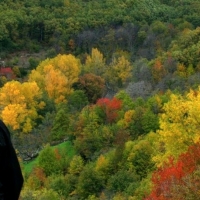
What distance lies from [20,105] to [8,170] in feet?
146

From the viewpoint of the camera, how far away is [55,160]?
36.7m

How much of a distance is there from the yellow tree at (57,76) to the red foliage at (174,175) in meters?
36.4

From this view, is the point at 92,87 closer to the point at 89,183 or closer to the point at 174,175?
the point at 89,183

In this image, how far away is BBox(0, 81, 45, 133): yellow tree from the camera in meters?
45.9

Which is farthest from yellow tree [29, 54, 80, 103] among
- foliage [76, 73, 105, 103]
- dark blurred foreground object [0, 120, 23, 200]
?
dark blurred foreground object [0, 120, 23, 200]

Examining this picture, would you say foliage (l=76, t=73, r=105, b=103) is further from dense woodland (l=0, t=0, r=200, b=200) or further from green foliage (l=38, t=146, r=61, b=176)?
green foliage (l=38, t=146, r=61, b=176)

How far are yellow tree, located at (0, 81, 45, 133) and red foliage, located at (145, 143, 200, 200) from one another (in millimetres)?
27864

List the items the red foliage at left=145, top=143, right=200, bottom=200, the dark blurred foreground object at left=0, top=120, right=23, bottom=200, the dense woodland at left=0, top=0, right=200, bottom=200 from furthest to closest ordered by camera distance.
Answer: the dense woodland at left=0, top=0, right=200, bottom=200, the red foliage at left=145, top=143, right=200, bottom=200, the dark blurred foreground object at left=0, top=120, right=23, bottom=200

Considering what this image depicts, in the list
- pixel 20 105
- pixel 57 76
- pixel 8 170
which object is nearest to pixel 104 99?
pixel 20 105

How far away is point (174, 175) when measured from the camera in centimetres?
1794

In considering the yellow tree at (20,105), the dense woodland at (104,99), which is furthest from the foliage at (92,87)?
the yellow tree at (20,105)

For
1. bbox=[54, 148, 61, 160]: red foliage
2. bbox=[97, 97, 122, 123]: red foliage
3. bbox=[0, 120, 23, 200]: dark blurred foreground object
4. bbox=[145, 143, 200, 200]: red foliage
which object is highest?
bbox=[0, 120, 23, 200]: dark blurred foreground object

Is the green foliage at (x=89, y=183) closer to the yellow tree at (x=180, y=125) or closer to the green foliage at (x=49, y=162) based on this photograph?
the green foliage at (x=49, y=162)

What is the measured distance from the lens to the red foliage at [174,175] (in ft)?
54.6
